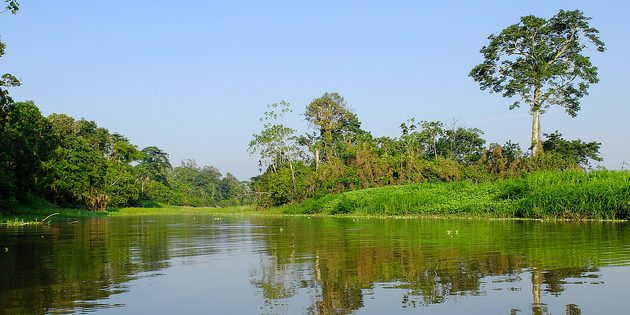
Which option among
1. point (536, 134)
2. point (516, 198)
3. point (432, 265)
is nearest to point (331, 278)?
point (432, 265)

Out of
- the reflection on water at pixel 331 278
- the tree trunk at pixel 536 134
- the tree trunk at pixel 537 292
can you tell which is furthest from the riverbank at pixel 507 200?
the tree trunk at pixel 537 292

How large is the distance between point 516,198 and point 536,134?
61.7 feet

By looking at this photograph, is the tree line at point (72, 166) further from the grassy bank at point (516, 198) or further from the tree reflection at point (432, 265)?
the tree reflection at point (432, 265)

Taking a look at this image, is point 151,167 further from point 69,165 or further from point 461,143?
point 461,143

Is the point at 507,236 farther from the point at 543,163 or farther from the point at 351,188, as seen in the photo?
the point at 351,188

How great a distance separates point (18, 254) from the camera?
13.2 m

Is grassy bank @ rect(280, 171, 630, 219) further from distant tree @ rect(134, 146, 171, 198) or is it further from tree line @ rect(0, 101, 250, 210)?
distant tree @ rect(134, 146, 171, 198)

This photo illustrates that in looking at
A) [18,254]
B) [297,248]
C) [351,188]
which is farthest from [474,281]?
[351,188]

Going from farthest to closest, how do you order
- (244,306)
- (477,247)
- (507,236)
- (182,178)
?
(182,178)
(507,236)
(477,247)
(244,306)

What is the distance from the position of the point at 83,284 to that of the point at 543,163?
3899 cm

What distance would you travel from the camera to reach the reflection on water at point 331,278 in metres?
6.75

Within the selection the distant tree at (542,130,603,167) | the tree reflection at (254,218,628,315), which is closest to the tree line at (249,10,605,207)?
the distant tree at (542,130,603,167)

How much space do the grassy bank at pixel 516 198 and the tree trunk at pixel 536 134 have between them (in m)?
12.0

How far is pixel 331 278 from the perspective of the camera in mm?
8750
